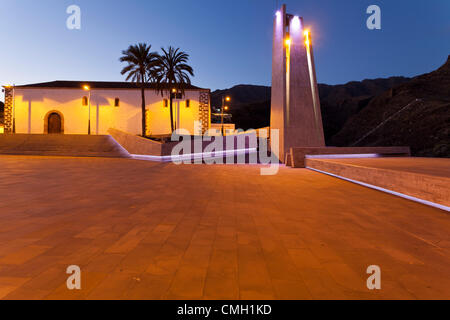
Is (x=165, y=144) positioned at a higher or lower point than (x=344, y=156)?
higher

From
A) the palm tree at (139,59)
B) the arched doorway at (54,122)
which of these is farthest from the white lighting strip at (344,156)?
the arched doorway at (54,122)

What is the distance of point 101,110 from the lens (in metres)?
32.7

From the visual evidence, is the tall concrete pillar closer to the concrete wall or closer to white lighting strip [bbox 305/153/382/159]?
white lighting strip [bbox 305/153/382/159]

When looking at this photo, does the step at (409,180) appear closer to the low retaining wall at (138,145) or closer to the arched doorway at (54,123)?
the low retaining wall at (138,145)

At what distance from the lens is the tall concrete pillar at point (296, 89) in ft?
53.3

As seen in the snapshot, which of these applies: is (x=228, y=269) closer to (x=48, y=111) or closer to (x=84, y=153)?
(x=84, y=153)

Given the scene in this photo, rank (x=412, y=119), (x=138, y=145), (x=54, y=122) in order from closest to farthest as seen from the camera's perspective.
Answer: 1. (x=138, y=145)
2. (x=54, y=122)
3. (x=412, y=119)

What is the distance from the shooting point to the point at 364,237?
354 cm

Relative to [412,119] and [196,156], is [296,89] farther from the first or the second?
[412,119]

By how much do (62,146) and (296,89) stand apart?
67.1ft

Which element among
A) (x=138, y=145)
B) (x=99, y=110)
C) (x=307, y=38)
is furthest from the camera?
(x=99, y=110)

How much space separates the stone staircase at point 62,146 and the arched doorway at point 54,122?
9.67 meters

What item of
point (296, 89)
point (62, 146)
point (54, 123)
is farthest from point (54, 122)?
point (296, 89)
